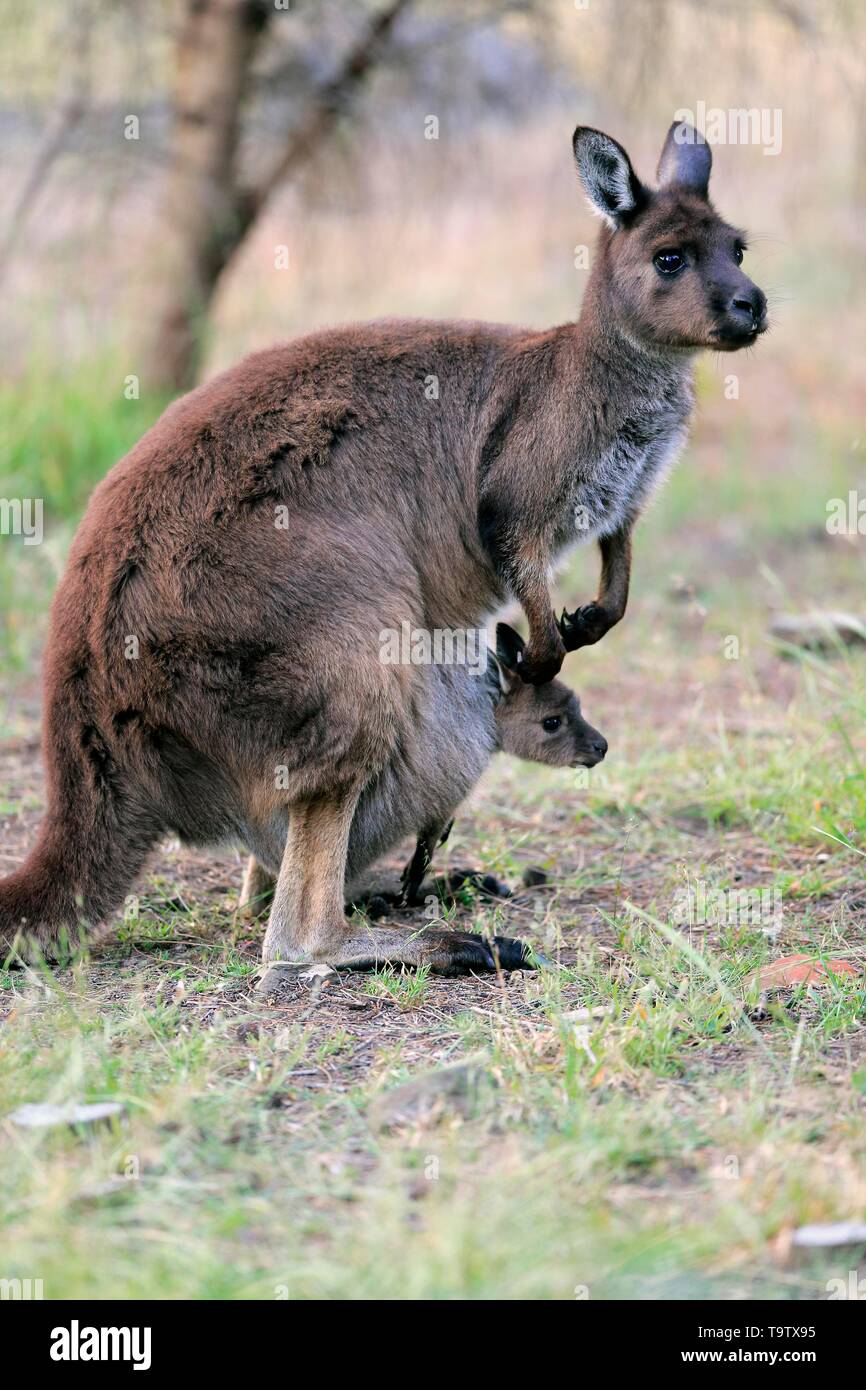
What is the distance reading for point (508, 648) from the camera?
453 cm

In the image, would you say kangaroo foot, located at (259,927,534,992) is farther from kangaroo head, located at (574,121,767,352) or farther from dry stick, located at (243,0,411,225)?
dry stick, located at (243,0,411,225)

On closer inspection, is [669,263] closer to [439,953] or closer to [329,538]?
[329,538]

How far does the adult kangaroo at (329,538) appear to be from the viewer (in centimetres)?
358

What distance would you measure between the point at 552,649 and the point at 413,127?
460 centimetres

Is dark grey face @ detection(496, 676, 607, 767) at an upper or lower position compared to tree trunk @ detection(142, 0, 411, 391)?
lower

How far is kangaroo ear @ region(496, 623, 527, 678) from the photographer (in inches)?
177

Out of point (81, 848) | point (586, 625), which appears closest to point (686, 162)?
point (586, 625)

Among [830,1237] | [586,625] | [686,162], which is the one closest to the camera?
[830,1237]

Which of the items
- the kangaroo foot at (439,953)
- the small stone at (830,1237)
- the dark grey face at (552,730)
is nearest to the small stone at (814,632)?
the dark grey face at (552,730)

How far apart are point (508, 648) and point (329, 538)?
3.27 ft

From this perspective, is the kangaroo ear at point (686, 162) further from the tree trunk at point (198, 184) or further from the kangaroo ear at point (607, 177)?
the tree trunk at point (198, 184)

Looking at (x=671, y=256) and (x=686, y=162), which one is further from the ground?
(x=686, y=162)

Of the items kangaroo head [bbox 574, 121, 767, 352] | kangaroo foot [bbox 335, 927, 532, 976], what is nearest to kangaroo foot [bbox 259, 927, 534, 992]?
kangaroo foot [bbox 335, 927, 532, 976]
